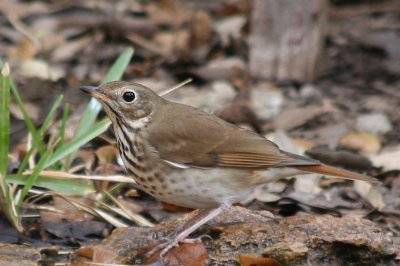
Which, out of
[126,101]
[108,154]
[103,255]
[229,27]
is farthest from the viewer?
[229,27]

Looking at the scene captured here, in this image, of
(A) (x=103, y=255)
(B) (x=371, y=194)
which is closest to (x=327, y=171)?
(B) (x=371, y=194)

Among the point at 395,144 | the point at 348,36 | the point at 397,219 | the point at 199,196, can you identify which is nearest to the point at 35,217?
the point at 199,196

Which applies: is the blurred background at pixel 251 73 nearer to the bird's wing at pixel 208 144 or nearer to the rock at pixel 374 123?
the rock at pixel 374 123

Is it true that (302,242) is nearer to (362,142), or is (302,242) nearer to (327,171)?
(327,171)

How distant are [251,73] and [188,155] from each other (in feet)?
12.4

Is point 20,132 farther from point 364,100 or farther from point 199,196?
point 364,100

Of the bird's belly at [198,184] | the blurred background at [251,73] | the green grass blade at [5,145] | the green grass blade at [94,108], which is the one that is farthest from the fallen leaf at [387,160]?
the green grass blade at [5,145]

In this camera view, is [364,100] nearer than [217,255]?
No

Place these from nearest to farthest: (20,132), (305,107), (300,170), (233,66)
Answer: (300,170) < (20,132) < (305,107) < (233,66)

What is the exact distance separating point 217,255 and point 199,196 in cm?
36

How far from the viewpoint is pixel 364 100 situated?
8594 mm

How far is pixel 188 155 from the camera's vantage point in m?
5.25

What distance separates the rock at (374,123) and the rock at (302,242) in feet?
9.07

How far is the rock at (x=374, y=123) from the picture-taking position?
310 inches
